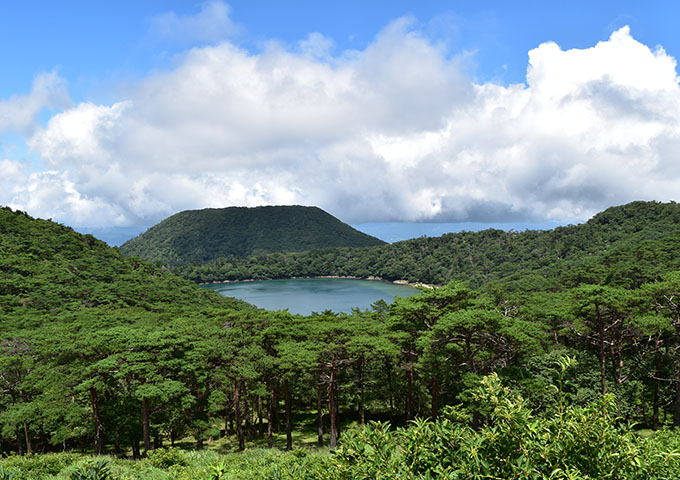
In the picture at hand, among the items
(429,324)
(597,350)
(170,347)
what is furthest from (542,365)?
(170,347)

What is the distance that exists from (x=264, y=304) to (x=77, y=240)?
4645cm

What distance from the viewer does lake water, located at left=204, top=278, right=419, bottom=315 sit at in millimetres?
100562

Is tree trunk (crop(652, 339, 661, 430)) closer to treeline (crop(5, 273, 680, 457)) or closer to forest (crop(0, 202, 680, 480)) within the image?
treeline (crop(5, 273, 680, 457))

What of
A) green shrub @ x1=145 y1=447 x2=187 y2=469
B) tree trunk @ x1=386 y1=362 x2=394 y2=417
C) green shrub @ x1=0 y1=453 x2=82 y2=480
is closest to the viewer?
green shrub @ x1=0 y1=453 x2=82 y2=480

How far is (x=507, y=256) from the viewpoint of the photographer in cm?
13262

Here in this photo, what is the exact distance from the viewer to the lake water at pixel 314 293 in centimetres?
10056

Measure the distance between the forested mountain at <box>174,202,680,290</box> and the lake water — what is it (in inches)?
303

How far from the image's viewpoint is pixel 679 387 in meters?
18.1

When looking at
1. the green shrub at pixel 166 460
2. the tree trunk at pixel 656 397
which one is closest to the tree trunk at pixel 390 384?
the tree trunk at pixel 656 397

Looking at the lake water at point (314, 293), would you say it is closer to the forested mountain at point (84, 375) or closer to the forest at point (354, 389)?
the forest at point (354, 389)

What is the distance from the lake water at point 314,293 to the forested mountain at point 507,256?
25.3ft

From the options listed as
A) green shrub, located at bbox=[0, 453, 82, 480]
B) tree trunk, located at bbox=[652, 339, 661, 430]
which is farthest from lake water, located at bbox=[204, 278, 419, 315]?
green shrub, located at bbox=[0, 453, 82, 480]

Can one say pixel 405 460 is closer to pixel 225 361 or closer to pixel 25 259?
pixel 225 361

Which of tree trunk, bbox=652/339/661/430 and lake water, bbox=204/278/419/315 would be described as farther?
lake water, bbox=204/278/419/315
